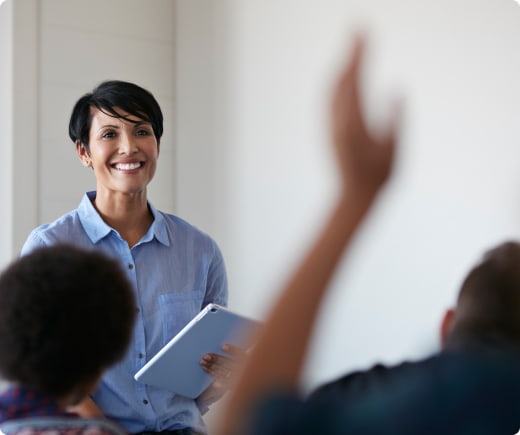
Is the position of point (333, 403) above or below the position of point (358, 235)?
below

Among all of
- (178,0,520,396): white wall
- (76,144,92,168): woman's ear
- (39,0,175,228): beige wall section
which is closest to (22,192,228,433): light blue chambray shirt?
(76,144,92,168): woman's ear

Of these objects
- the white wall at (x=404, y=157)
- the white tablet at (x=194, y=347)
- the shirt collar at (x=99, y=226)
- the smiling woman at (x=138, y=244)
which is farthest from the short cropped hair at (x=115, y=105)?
the white tablet at (x=194, y=347)

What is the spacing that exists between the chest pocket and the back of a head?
4.53 ft

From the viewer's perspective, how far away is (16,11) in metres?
3.76

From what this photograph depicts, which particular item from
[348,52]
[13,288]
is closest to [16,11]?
[13,288]

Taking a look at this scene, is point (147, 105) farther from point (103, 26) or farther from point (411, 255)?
point (103, 26)

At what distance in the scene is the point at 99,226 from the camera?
6.98ft

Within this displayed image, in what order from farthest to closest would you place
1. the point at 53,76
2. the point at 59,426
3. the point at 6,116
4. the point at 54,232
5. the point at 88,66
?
the point at 88,66 → the point at 53,76 → the point at 6,116 → the point at 54,232 → the point at 59,426

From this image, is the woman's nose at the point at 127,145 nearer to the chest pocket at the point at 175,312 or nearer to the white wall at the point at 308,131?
the chest pocket at the point at 175,312

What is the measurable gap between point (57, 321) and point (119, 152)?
4.55 ft

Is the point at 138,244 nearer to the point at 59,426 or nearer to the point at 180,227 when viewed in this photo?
the point at 180,227

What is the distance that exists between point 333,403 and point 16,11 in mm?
3606

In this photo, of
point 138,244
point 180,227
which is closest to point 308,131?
point 180,227

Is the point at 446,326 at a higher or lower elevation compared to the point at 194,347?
higher
